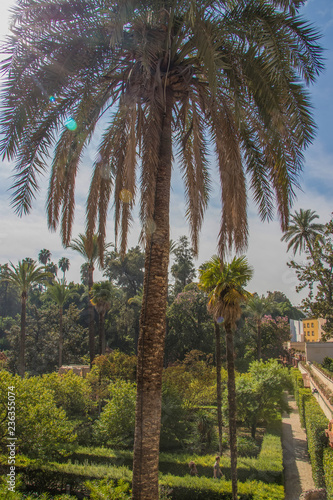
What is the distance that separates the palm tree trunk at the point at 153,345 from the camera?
5496 mm

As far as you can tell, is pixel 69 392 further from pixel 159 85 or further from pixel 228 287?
pixel 159 85

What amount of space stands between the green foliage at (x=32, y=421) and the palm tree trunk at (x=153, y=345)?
643cm

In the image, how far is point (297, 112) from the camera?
5.94 metres

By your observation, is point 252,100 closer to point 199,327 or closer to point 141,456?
point 141,456

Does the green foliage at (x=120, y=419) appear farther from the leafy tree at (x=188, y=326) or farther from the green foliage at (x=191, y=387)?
the leafy tree at (x=188, y=326)

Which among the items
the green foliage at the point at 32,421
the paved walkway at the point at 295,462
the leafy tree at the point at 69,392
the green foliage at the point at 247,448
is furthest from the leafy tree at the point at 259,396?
the green foliage at the point at 32,421

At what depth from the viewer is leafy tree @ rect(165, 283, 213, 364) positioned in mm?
35562

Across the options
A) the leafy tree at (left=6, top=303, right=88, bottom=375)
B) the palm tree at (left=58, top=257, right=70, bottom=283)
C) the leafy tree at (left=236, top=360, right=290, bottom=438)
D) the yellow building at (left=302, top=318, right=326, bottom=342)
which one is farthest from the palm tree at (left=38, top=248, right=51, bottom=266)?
the leafy tree at (left=236, top=360, right=290, bottom=438)

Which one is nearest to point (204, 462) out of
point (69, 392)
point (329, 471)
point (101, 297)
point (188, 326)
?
point (329, 471)

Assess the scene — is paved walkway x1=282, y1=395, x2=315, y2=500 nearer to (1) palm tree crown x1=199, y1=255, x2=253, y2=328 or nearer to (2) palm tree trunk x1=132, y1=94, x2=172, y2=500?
(1) palm tree crown x1=199, y1=255, x2=253, y2=328

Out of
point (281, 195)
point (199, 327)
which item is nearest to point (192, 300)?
point (199, 327)

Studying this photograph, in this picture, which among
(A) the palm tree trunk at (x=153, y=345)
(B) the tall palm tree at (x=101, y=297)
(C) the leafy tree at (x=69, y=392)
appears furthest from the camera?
(B) the tall palm tree at (x=101, y=297)

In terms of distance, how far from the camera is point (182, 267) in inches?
1763

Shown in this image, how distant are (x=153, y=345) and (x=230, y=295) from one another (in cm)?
Result: 733
